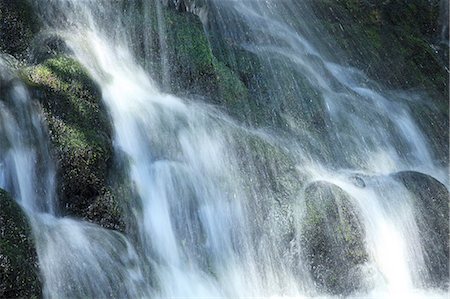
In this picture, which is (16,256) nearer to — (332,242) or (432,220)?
(332,242)

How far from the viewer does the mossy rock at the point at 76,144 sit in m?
6.70

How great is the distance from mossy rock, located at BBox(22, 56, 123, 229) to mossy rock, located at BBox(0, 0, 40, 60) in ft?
1.98

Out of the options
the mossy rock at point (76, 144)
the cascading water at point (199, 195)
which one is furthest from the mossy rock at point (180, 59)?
the mossy rock at point (76, 144)

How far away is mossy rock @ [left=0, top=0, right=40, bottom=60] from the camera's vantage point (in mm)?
7781

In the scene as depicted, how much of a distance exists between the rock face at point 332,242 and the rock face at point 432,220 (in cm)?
125

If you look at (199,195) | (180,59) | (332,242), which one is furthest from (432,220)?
(180,59)

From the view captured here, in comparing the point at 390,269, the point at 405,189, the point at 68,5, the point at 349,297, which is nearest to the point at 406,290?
the point at 390,269

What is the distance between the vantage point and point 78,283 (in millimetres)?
5723

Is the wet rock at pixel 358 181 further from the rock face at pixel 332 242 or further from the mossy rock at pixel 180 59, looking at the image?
the mossy rock at pixel 180 59

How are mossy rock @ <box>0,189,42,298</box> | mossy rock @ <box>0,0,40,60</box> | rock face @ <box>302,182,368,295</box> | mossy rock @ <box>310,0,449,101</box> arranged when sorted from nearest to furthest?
mossy rock @ <box>0,189,42,298</box> < rock face @ <box>302,182,368,295</box> < mossy rock @ <box>0,0,40,60</box> < mossy rock @ <box>310,0,449,101</box>

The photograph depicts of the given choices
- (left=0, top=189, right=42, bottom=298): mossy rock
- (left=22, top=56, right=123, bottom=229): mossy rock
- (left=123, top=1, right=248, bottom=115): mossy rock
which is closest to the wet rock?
(left=123, top=1, right=248, bottom=115): mossy rock

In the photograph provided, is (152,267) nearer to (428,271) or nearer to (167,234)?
(167,234)

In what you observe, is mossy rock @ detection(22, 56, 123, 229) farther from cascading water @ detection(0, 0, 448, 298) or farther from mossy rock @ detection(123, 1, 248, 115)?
mossy rock @ detection(123, 1, 248, 115)

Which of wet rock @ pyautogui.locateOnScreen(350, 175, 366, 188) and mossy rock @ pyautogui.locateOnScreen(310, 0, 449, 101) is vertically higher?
mossy rock @ pyautogui.locateOnScreen(310, 0, 449, 101)
